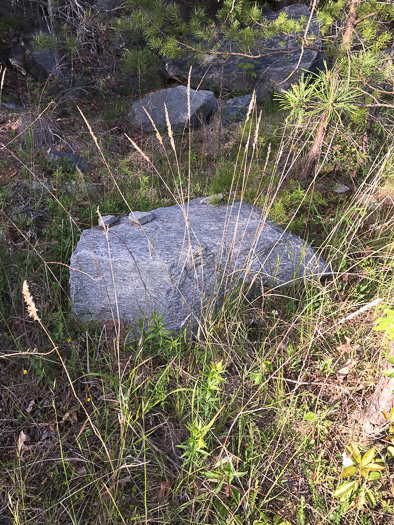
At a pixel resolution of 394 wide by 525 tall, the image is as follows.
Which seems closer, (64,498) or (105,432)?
(64,498)

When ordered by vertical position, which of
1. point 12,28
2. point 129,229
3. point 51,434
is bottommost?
point 51,434

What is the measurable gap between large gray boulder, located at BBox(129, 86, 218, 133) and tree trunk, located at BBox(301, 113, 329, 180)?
2.38 meters

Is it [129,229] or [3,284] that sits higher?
[129,229]

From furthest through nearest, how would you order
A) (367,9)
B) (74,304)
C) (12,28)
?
(12,28) → (367,9) → (74,304)

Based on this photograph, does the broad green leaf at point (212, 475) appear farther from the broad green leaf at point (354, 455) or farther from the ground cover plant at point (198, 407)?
the broad green leaf at point (354, 455)

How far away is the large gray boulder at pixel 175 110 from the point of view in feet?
18.3

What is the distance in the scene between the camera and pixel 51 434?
1907 millimetres

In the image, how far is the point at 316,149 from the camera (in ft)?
11.9

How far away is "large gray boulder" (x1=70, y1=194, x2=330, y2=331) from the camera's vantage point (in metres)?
2.44

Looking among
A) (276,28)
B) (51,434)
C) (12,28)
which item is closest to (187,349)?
(51,434)

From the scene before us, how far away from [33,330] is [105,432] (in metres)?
0.94

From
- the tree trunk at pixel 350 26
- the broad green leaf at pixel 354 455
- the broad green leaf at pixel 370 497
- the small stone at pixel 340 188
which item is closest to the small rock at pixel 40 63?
the tree trunk at pixel 350 26

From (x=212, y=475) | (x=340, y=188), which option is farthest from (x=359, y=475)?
(x=340, y=188)

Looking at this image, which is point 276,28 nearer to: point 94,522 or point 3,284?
point 3,284
